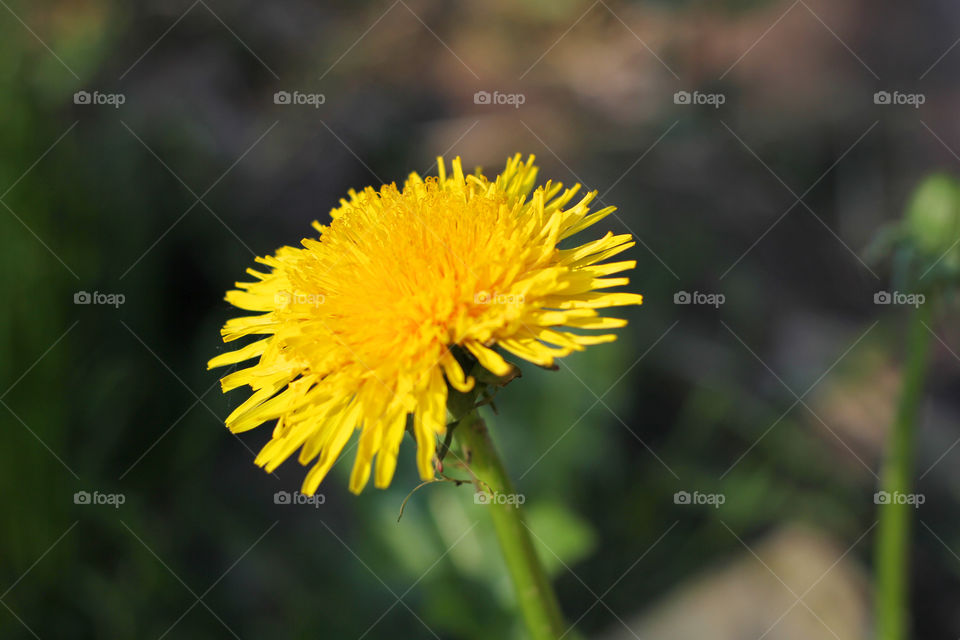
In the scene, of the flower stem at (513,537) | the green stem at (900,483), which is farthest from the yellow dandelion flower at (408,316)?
the green stem at (900,483)

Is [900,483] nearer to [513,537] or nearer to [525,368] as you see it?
[513,537]

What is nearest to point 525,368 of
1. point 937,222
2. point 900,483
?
point 900,483

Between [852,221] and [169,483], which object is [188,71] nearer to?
[169,483]

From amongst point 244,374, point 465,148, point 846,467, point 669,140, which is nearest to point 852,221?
point 669,140

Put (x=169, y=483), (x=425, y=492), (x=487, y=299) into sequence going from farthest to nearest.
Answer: (x=169, y=483) < (x=425, y=492) < (x=487, y=299)

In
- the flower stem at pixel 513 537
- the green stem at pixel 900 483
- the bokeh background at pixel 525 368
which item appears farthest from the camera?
the bokeh background at pixel 525 368

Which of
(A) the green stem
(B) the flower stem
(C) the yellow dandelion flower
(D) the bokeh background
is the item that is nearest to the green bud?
(A) the green stem

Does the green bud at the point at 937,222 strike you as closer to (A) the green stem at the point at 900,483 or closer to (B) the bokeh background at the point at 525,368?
(A) the green stem at the point at 900,483
